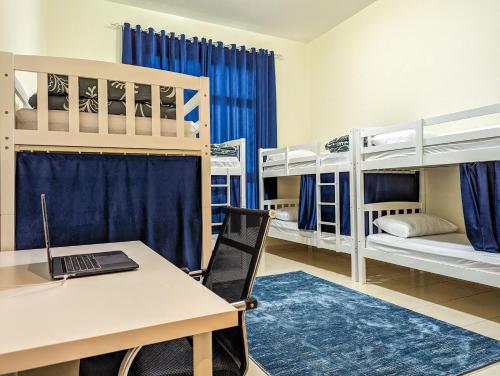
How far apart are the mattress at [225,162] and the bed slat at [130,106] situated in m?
1.84

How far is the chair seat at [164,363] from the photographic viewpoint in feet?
3.05

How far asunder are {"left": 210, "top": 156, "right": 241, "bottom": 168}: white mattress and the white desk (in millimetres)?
2649

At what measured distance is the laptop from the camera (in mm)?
973

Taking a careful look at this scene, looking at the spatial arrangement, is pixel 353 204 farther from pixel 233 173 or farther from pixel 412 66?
pixel 412 66

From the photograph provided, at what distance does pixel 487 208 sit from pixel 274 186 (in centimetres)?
267

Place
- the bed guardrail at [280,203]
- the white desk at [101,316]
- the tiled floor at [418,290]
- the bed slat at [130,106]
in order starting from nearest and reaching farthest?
the white desk at [101,316], the bed slat at [130,106], the tiled floor at [418,290], the bed guardrail at [280,203]

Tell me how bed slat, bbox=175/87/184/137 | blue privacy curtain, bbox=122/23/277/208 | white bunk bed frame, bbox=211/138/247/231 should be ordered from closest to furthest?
bed slat, bbox=175/87/184/137, white bunk bed frame, bbox=211/138/247/231, blue privacy curtain, bbox=122/23/277/208

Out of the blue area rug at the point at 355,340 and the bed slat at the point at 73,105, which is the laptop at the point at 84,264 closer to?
the bed slat at the point at 73,105

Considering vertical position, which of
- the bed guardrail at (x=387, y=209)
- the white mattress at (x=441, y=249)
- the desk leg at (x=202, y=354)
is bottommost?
the white mattress at (x=441, y=249)

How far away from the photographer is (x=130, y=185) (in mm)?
1813

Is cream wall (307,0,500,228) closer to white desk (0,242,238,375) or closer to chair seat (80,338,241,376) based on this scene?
chair seat (80,338,241,376)

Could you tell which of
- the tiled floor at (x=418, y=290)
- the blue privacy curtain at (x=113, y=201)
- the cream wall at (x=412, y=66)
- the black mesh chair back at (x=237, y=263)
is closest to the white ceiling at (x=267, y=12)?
the cream wall at (x=412, y=66)

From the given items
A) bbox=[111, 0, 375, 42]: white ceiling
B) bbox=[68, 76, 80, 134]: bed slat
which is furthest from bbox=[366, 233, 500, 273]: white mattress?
bbox=[111, 0, 375, 42]: white ceiling

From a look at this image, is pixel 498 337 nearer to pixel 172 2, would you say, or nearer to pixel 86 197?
pixel 86 197
